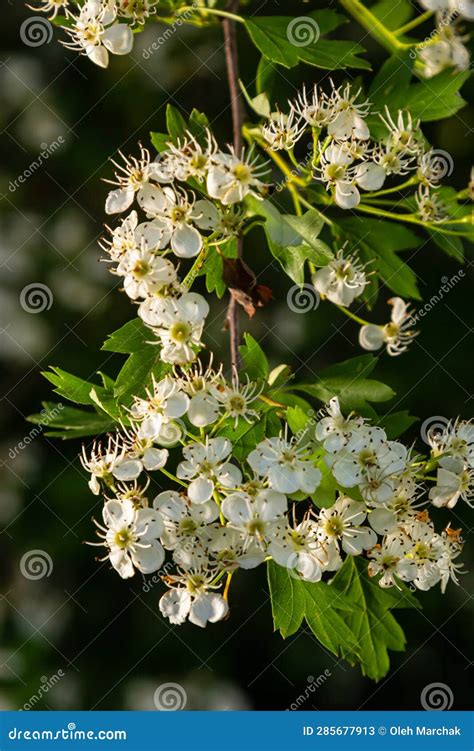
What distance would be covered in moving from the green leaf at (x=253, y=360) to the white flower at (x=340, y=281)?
133 millimetres

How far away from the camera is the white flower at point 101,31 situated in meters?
1.47

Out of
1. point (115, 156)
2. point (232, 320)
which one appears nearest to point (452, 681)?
point (232, 320)

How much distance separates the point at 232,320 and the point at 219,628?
1022 mm

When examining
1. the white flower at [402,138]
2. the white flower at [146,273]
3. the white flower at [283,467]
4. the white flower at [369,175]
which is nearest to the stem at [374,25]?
the white flower at [402,138]

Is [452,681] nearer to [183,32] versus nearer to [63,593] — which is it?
[63,593]

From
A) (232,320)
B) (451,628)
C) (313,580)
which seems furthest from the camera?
(451,628)

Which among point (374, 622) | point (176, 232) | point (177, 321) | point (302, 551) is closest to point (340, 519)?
point (302, 551)

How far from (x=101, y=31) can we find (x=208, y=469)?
71cm

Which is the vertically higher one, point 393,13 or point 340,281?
point 393,13

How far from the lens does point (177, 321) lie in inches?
51.8

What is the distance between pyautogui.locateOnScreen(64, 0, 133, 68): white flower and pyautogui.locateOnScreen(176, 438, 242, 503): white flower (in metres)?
0.64

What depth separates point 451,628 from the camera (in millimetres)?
2232

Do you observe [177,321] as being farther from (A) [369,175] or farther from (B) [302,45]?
(B) [302,45]

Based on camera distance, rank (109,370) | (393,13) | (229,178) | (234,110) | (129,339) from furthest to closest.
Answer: (109,370), (393,13), (234,110), (129,339), (229,178)
